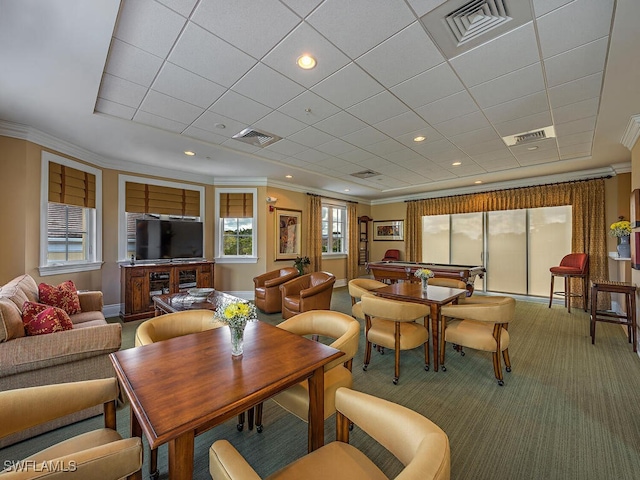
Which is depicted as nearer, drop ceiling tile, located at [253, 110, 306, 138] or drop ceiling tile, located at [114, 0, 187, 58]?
drop ceiling tile, located at [114, 0, 187, 58]

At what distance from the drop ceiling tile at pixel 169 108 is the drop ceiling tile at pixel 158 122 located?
91 millimetres

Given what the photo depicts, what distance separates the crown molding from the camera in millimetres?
3105

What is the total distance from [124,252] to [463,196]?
310 inches

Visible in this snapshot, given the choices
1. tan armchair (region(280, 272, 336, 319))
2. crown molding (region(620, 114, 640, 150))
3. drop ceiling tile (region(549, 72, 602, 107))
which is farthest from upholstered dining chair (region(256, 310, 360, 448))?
crown molding (region(620, 114, 640, 150))

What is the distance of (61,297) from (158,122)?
2.39 metres

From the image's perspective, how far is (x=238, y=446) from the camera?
184cm

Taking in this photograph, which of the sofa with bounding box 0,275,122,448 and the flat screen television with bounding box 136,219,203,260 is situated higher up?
the flat screen television with bounding box 136,219,203,260

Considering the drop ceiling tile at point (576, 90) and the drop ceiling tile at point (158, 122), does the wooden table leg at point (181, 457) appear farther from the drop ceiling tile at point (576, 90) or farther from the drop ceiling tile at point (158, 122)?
the drop ceiling tile at point (576, 90)

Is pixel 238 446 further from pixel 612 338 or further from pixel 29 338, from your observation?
pixel 612 338

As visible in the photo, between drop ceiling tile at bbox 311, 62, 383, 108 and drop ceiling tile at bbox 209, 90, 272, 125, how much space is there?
73cm

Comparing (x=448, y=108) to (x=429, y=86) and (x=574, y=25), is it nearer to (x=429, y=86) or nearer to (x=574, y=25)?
(x=429, y=86)

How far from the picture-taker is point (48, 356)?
6.57 ft

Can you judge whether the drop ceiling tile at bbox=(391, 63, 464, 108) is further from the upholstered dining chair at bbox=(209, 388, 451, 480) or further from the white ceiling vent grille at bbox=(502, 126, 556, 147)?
the upholstered dining chair at bbox=(209, 388, 451, 480)
